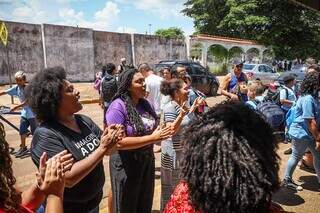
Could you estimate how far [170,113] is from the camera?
3.84m

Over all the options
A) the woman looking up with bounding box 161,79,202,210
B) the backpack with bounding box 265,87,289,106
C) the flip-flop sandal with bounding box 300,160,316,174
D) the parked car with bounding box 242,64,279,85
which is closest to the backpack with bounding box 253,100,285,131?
the flip-flop sandal with bounding box 300,160,316,174

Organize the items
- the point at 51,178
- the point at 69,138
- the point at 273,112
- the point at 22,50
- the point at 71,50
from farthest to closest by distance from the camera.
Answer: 1. the point at 71,50
2. the point at 22,50
3. the point at 273,112
4. the point at 69,138
5. the point at 51,178

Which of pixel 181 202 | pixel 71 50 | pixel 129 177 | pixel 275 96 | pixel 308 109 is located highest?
pixel 71 50

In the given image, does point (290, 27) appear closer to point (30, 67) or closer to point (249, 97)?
point (30, 67)

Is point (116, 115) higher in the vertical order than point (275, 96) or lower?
higher

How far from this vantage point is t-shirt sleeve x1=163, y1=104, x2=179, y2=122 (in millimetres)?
3820

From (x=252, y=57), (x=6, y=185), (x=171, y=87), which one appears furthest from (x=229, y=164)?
(x=252, y=57)

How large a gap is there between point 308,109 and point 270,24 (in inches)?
1177

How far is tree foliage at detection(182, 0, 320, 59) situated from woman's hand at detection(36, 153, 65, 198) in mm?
31741

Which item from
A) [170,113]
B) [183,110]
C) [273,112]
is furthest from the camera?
[273,112]

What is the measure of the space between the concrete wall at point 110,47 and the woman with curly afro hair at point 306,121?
18.9 meters

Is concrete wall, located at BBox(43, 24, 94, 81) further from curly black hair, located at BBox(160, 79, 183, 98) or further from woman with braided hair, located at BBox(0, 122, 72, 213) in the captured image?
woman with braided hair, located at BBox(0, 122, 72, 213)

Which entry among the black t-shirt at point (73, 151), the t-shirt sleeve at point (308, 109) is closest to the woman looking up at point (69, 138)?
the black t-shirt at point (73, 151)

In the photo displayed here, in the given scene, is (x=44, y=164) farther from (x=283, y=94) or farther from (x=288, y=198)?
(x=283, y=94)
